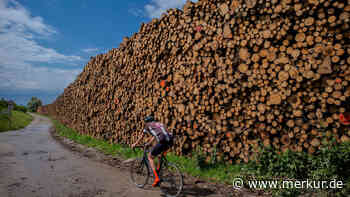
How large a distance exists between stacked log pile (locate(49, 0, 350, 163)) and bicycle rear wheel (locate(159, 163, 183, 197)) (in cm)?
121

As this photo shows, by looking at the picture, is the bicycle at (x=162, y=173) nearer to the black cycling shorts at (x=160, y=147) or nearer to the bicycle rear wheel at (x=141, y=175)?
the bicycle rear wheel at (x=141, y=175)

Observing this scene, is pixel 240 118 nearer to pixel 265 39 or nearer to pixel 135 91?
pixel 265 39

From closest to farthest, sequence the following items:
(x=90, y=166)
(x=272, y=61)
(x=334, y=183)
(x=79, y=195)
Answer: (x=334, y=183), (x=79, y=195), (x=272, y=61), (x=90, y=166)

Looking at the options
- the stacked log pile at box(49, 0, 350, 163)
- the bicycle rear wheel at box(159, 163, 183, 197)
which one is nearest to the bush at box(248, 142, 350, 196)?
the stacked log pile at box(49, 0, 350, 163)

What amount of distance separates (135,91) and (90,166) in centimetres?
275

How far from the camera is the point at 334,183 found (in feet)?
10.4

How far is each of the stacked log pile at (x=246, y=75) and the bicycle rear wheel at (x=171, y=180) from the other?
1.21m

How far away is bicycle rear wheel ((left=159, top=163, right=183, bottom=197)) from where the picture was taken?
3.79 metres

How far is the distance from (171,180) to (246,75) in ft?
8.62

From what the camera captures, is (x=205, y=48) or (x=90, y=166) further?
(x=90, y=166)

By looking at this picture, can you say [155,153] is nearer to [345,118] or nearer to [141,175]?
[141,175]

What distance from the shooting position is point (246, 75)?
4.50 m

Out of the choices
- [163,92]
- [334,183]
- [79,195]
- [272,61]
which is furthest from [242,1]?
[79,195]

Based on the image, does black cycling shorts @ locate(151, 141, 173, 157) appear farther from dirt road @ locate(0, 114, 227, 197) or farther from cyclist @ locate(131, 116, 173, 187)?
dirt road @ locate(0, 114, 227, 197)
